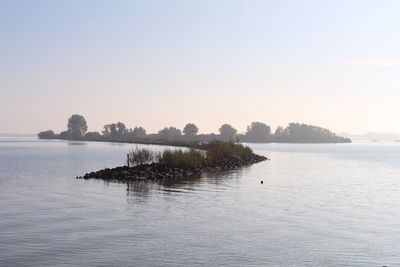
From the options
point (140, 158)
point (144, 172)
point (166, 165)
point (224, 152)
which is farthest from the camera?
point (224, 152)

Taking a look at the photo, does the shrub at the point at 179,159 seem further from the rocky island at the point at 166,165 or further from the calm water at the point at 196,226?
the calm water at the point at 196,226

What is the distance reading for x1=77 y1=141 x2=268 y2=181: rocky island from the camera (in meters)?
48.2

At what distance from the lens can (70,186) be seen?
40.5 m

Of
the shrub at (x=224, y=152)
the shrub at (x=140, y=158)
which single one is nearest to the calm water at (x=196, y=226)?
the shrub at (x=140, y=158)

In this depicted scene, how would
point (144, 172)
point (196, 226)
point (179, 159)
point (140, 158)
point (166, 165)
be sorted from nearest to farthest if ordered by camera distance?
point (196, 226), point (144, 172), point (166, 165), point (179, 159), point (140, 158)

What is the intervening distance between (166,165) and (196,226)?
31.9 m

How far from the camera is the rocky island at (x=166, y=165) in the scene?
1900 inches

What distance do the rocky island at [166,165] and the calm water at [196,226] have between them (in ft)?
24.7

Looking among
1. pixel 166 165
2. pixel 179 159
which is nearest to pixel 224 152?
pixel 179 159

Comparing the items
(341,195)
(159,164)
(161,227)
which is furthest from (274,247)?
(159,164)

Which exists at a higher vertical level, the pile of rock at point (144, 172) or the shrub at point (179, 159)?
the shrub at point (179, 159)

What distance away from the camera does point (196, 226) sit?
2336 cm

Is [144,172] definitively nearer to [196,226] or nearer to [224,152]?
[196,226]

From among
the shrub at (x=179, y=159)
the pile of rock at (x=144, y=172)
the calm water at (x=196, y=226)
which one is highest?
the shrub at (x=179, y=159)
